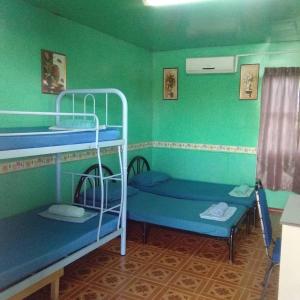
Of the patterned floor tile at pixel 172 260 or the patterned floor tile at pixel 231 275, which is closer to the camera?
the patterned floor tile at pixel 231 275

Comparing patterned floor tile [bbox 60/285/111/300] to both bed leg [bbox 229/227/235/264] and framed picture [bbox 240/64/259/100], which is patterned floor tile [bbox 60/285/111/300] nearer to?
bed leg [bbox 229/227/235/264]

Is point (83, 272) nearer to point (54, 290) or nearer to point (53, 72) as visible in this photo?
point (54, 290)

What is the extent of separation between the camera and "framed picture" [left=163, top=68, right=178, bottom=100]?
5.41m

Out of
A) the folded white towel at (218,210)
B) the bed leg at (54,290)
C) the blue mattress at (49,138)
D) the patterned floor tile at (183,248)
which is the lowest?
the patterned floor tile at (183,248)

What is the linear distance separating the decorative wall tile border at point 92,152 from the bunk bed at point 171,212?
0.24 m

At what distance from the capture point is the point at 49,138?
2400mm

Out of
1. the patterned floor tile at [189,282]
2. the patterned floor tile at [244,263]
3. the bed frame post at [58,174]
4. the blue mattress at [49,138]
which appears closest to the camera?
the blue mattress at [49,138]

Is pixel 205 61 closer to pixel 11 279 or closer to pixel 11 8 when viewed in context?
pixel 11 8

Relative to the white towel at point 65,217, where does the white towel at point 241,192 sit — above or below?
below

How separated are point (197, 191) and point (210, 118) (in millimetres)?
1333

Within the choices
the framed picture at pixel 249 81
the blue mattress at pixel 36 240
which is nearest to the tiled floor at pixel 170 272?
the blue mattress at pixel 36 240

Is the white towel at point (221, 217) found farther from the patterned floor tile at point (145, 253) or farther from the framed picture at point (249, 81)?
the framed picture at point (249, 81)

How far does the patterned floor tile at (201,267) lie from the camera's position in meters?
3.05

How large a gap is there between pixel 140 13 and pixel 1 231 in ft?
7.97
